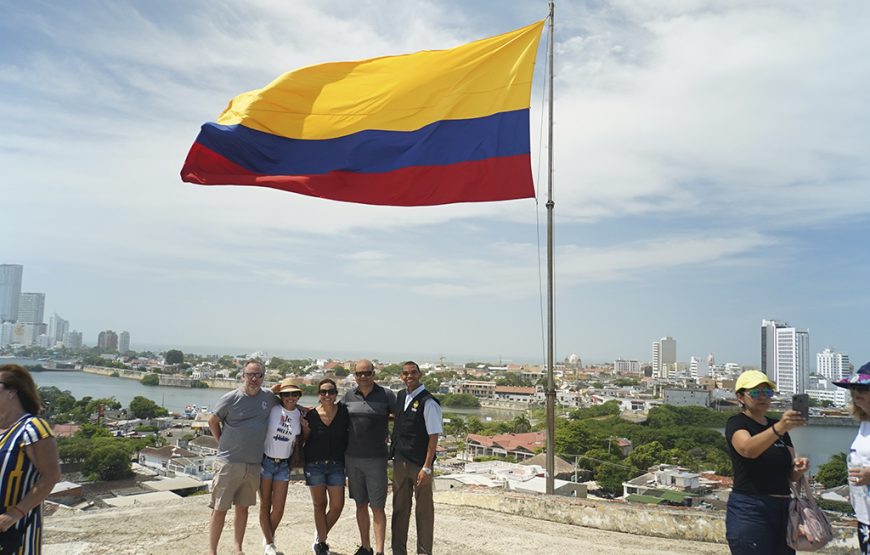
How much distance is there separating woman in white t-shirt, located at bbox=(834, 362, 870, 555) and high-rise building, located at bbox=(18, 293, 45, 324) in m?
176

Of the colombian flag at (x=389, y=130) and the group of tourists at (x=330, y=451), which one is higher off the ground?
the colombian flag at (x=389, y=130)

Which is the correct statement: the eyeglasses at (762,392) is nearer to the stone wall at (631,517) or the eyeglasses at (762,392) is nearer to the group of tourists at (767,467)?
the group of tourists at (767,467)

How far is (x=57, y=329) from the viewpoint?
579ft

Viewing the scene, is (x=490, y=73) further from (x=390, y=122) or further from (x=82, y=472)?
(x=82, y=472)

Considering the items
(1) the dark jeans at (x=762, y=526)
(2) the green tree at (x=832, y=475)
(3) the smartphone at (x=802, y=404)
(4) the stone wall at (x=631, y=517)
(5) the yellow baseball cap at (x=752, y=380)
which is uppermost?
(5) the yellow baseball cap at (x=752, y=380)

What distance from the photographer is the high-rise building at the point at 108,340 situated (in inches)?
7195

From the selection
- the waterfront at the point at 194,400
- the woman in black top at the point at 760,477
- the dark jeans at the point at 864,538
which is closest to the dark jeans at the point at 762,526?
the woman in black top at the point at 760,477

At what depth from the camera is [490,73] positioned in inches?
203

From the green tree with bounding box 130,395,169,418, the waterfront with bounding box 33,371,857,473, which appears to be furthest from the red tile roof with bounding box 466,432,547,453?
the green tree with bounding box 130,395,169,418

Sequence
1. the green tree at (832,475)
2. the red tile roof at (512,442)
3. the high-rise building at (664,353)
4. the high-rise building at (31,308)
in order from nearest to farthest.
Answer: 1. the green tree at (832,475)
2. the red tile roof at (512,442)
3. the high-rise building at (31,308)
4. the high-rise building at (664,353)

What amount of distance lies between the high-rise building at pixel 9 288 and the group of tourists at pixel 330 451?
506ft

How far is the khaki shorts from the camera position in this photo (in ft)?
11.1

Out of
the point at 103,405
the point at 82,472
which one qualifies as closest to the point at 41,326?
the point at 103,405

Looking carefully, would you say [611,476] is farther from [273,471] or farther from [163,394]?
[163,394]
